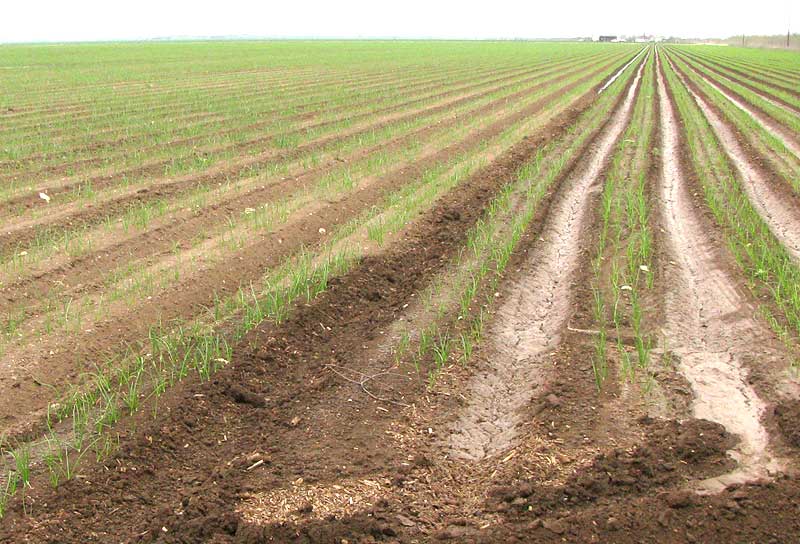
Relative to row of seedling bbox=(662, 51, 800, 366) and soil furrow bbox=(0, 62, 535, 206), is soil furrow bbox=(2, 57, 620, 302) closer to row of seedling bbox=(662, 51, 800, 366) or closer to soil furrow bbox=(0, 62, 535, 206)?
soil furrow bbox=(0, 62, 535, 206)

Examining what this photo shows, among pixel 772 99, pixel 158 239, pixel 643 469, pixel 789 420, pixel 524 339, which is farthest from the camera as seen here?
pixel 772 99

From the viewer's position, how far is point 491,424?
4.48 m

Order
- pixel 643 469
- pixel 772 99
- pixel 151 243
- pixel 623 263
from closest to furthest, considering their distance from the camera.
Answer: pixel 643 469 → pixel 623 263 → pixel 151 243 → pixel 772 99

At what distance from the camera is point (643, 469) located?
3863 mm

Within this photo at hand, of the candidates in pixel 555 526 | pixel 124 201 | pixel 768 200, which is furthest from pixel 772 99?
pixel 555 526

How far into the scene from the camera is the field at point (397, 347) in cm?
364

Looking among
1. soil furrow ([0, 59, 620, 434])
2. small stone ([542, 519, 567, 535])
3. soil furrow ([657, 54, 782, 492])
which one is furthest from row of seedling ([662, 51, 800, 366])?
soil furrow ([0, 59, 620, 434])

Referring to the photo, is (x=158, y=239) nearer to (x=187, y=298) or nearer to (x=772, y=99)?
(x=187, y=298)

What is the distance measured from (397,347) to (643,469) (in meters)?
2.17

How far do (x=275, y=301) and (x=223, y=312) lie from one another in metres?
0.50

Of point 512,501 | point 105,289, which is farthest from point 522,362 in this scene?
point 105,289

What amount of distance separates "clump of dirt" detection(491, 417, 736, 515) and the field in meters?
0.02

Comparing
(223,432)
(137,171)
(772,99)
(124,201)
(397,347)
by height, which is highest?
(772,99)

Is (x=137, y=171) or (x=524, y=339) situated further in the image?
(x=137, y=171)
